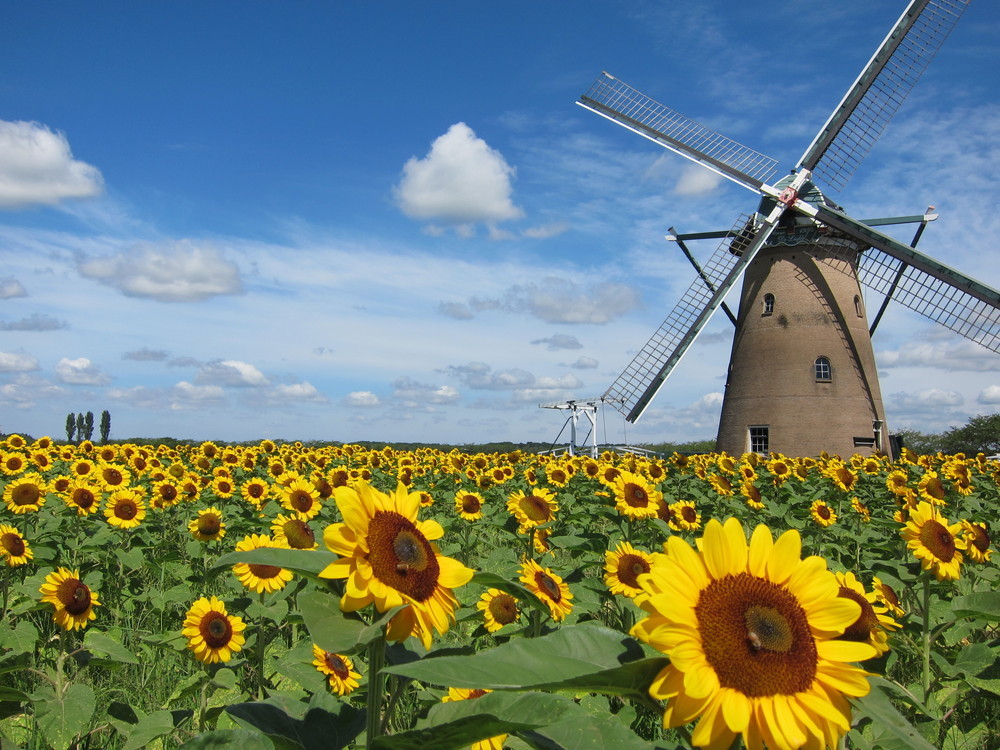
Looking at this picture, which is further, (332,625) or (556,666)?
(332,625)

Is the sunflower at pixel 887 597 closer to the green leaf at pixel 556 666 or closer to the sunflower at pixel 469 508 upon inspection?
the green leaf at pixel 556 666

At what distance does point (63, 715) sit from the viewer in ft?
10.6

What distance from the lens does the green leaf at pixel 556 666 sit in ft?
3.44

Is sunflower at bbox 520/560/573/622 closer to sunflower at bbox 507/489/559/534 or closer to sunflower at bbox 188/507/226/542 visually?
sunflower at bbox 507/489/559/534

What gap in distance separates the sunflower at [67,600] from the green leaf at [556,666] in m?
3.77

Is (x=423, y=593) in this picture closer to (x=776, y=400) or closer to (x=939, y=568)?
(x=939, y=568)

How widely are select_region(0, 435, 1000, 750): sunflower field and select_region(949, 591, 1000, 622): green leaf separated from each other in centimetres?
1

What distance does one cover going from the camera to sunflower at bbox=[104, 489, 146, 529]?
280 inches

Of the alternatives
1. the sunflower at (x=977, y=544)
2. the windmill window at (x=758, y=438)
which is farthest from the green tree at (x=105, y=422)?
the sunflower at (x=977, y=544)

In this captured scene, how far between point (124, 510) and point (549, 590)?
5109 millimetres

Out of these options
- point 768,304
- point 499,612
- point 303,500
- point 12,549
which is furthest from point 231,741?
point 768,304

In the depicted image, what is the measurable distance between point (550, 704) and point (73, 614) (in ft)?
12.7

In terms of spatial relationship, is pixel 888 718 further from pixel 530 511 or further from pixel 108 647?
pixel 530 511

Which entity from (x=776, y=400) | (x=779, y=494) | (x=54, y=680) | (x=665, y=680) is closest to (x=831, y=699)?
(x=665, y=680)
